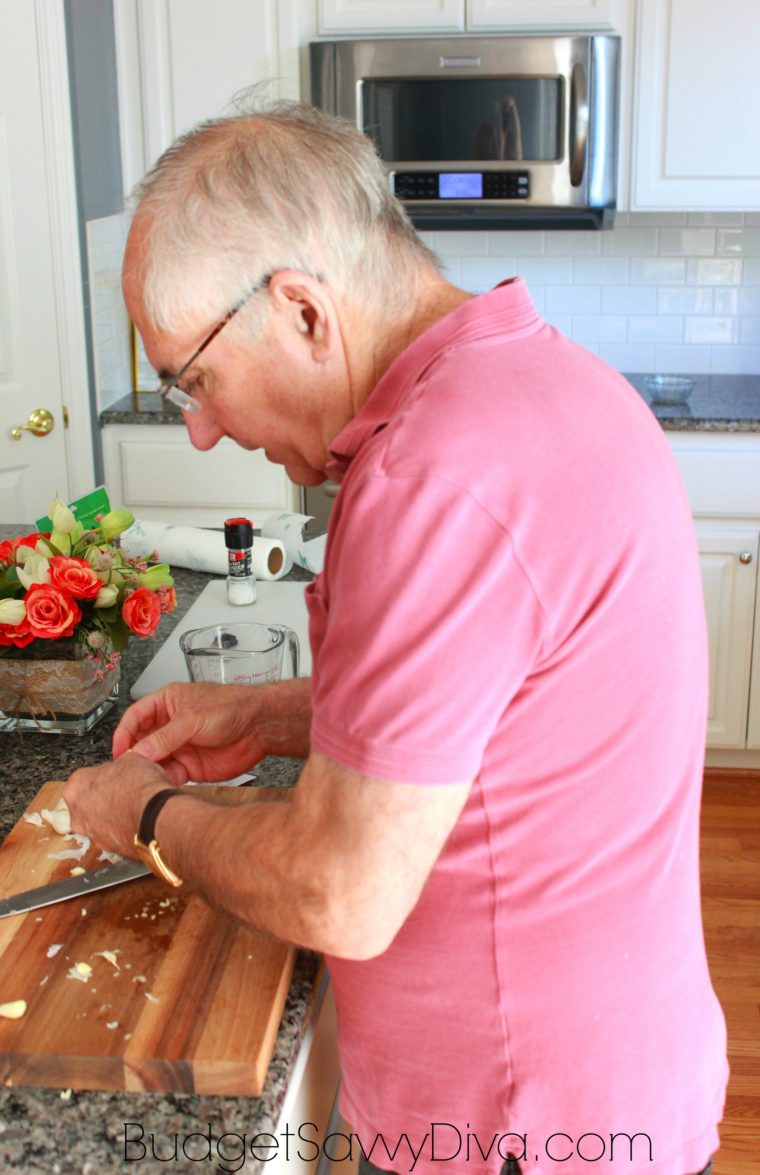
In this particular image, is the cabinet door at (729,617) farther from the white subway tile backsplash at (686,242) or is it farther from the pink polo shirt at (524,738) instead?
the pink polo shirt at (524,738)

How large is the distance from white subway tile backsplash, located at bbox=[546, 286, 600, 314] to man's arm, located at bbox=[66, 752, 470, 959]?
295 cm

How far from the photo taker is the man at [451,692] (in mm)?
777

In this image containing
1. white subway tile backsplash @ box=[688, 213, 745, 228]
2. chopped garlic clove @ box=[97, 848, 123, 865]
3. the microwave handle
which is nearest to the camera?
chopped garlic clove @ box=[97, 848, 123, 865]

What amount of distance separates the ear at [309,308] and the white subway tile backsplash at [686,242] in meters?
2.88

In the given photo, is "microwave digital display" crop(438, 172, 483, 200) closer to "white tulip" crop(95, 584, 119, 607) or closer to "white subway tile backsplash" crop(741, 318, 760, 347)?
"white subway tile backsplash" crop(741, 318, 760, 347)

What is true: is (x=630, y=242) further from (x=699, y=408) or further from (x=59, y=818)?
(x=59, y=818)

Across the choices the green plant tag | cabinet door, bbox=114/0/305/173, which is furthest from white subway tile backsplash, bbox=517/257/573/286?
the green plant tag

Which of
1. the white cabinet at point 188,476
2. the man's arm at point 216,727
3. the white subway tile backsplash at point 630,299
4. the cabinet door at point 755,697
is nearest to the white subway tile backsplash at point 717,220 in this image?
the white subway tile backsplash at point 630,299

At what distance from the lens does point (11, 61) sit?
3072mm

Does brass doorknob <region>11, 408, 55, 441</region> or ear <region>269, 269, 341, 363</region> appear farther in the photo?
brass doorknob <region>11, 408, 55, 441</region>

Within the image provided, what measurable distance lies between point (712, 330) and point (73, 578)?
2680 millimetres

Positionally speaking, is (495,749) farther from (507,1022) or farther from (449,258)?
(449,258)

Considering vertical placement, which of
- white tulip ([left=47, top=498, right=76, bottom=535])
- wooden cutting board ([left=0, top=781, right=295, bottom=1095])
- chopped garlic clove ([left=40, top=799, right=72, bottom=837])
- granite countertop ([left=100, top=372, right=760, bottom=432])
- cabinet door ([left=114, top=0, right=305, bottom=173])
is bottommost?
wooden cutting board ([left=0, top=781, right=295, bottom=1095])

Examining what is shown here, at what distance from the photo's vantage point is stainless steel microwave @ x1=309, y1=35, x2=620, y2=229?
307 cm
